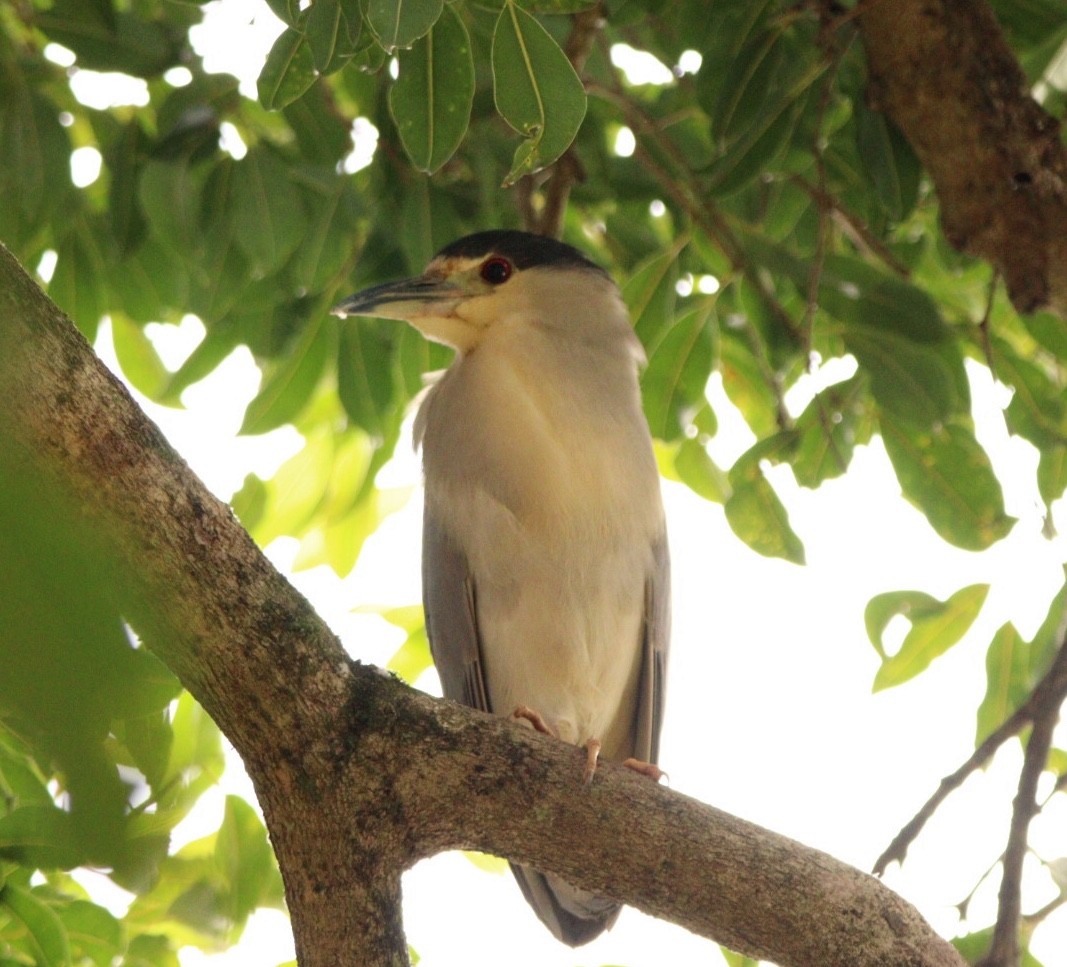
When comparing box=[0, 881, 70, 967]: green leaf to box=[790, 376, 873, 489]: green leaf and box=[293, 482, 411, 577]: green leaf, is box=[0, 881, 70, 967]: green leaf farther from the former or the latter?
box=[790, 376, 873, 489]: green leaf

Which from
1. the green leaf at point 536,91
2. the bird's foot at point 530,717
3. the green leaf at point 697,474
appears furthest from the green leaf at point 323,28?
the green leaf at point 697,474

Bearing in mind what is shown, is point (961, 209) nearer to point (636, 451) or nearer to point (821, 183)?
point (821, 183)

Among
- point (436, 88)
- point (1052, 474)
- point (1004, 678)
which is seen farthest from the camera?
point (1052, 474)

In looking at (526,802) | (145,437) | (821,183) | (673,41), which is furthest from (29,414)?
(673,41)

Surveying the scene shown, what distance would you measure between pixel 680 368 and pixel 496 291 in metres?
0.68

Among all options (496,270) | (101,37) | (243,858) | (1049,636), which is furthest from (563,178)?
(243,858)

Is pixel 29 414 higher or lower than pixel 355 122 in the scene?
lower

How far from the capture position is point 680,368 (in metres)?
3.18

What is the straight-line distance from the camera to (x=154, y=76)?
2.98 m

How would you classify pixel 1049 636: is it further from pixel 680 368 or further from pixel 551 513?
pixel 551 513

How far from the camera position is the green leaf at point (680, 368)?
3.14m

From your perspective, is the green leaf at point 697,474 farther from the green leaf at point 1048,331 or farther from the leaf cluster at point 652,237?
the green leaf at point 1048,331

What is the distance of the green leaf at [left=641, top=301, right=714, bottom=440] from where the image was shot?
3.14m

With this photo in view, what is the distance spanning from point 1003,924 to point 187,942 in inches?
67.8
